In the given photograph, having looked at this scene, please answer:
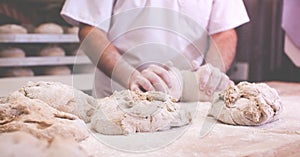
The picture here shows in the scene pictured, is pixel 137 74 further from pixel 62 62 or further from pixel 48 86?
pixel 62 62

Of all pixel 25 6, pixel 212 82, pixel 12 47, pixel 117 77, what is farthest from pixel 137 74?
pixel 25 6

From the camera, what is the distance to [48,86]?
44.9 inches

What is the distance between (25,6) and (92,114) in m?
1.89

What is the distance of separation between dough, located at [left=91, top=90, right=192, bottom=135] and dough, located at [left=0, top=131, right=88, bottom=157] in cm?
42

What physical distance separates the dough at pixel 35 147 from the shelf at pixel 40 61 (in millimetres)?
1867

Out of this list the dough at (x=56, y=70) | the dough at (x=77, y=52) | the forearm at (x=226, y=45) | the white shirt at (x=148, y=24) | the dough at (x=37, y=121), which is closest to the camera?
the dough at (x=37, y=121)

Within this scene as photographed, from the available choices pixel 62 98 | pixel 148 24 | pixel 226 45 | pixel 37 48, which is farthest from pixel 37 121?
pixel 37 48

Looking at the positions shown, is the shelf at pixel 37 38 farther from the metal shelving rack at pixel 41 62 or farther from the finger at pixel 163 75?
the finger at pixel 163 75

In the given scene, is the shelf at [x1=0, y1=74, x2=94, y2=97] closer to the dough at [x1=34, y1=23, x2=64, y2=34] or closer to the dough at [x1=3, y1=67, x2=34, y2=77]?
the dough at [x1=3, y1=67, x2=34, y2=77]

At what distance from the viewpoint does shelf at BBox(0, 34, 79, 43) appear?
2.38 metres

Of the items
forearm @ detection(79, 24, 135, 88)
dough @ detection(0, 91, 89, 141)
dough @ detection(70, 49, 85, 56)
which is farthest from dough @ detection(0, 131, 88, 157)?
dough @ detection(70, 49, 85, 56)

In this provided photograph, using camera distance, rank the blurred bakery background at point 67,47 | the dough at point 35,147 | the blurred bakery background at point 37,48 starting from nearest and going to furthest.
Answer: the dough at point 35,147 < the blurred bakery background at point 37,48 < the blurred bakery background at point 67,47

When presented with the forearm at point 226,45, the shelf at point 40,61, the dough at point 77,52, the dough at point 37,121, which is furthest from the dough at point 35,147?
the shelf at point 40,61

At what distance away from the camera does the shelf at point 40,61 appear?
7.77ft
